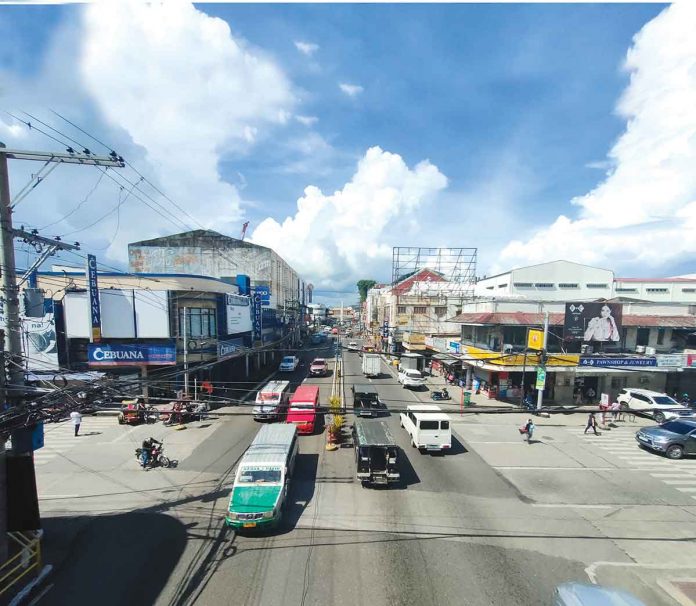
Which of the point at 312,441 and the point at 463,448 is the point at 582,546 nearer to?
the point at 463,448

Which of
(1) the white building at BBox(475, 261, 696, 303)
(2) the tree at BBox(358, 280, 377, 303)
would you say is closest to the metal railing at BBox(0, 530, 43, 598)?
(1) the white building at BBox(475, 261, 696, 303)

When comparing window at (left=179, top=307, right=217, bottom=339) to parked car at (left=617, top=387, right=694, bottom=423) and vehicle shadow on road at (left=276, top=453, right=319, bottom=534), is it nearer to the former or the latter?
vehicle shadow on road at (left=276, top=453, right=319, bottom=534)

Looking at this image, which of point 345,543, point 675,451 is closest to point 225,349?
point 345,543

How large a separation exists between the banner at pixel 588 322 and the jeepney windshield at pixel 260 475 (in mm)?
23783

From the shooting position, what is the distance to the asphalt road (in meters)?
8.28

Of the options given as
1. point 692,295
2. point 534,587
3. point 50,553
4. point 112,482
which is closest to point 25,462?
point 50,553

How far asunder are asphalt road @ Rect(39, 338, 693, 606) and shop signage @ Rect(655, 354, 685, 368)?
16832 millimetres

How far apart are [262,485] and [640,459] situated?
727 inches

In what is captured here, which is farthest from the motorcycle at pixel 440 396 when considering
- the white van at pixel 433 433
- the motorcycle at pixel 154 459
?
the motorcycle at pixel 154 459

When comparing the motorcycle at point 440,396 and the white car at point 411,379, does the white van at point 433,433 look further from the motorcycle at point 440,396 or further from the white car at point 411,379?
the white car at point 411,379

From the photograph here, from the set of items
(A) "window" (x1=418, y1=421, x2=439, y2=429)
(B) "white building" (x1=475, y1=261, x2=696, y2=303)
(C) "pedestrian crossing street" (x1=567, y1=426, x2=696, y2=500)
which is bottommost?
(C) "pedestrian crossing street" (x1=567, y1=426, x2=696, y2=500)

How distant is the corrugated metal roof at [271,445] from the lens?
12109 mm

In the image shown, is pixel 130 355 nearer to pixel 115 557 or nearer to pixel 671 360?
pixel 115 557

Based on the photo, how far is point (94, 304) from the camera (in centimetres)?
2269
